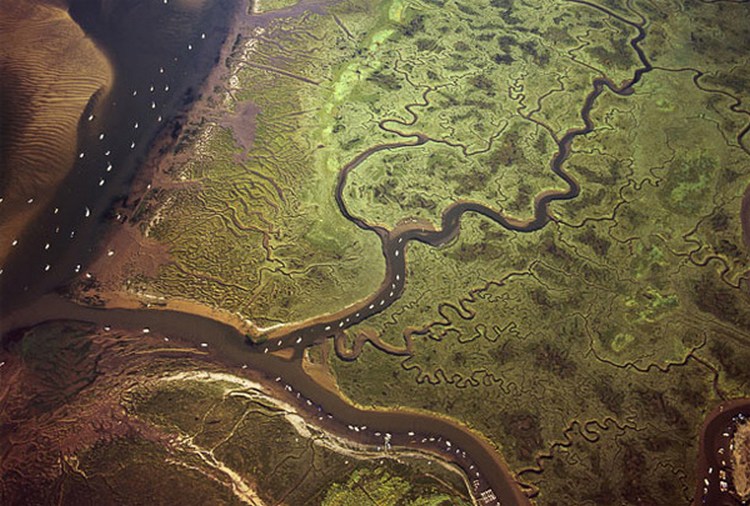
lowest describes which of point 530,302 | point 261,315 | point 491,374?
point 261,315

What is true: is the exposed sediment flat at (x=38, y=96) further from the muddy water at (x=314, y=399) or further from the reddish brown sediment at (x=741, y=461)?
the reddish brown sediment at (x=741, y=461)

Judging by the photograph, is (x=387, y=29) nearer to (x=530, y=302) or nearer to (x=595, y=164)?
(x=595, y=164)

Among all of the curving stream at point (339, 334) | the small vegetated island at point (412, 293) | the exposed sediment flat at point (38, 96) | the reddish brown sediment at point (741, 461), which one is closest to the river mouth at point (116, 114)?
the exposed sediment flat at point (38, 96)

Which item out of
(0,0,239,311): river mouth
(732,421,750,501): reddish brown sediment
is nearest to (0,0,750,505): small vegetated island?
(732,421,750,501): reddish brown sediment

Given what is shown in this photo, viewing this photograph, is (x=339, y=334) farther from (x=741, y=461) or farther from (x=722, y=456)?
(x=741, y=461)

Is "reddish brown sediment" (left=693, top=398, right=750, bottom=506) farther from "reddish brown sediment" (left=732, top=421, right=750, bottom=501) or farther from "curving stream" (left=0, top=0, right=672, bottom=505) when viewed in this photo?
"curving stream" (left=0, top=0, right=672, bottom=505)

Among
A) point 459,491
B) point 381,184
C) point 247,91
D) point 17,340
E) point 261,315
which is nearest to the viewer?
point 459,491

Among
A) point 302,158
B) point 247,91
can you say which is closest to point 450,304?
point 302,158
